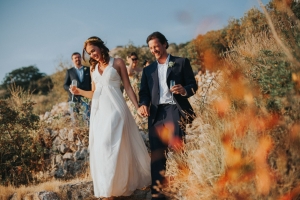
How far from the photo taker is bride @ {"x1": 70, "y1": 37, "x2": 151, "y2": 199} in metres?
4.30

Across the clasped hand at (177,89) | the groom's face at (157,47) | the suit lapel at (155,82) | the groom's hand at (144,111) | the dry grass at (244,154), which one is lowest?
the dry grass at (244,154)

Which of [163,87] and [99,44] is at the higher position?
[99,44]

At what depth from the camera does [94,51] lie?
15.1ft

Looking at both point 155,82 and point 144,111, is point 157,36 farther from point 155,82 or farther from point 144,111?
point 144,111

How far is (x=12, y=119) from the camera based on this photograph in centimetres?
679

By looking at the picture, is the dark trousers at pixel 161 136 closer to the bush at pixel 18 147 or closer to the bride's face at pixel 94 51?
the bride's face at pixel 94 51

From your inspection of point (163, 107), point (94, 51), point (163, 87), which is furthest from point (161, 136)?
point (94, 51)

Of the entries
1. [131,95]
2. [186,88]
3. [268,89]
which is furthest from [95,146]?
[268,89]

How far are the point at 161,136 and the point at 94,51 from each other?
157 centimetres

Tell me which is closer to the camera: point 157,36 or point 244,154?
point 244,154

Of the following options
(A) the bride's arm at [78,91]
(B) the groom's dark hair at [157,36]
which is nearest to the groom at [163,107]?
(B) the groom's dark hair at [157,36]

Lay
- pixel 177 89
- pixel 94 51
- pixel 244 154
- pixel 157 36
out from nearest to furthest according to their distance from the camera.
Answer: pixel 244 154 < pixel 177 89 < pixel 157 36 < pixel 94 51

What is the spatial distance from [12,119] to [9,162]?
92cm

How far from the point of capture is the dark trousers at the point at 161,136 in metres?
4.24
